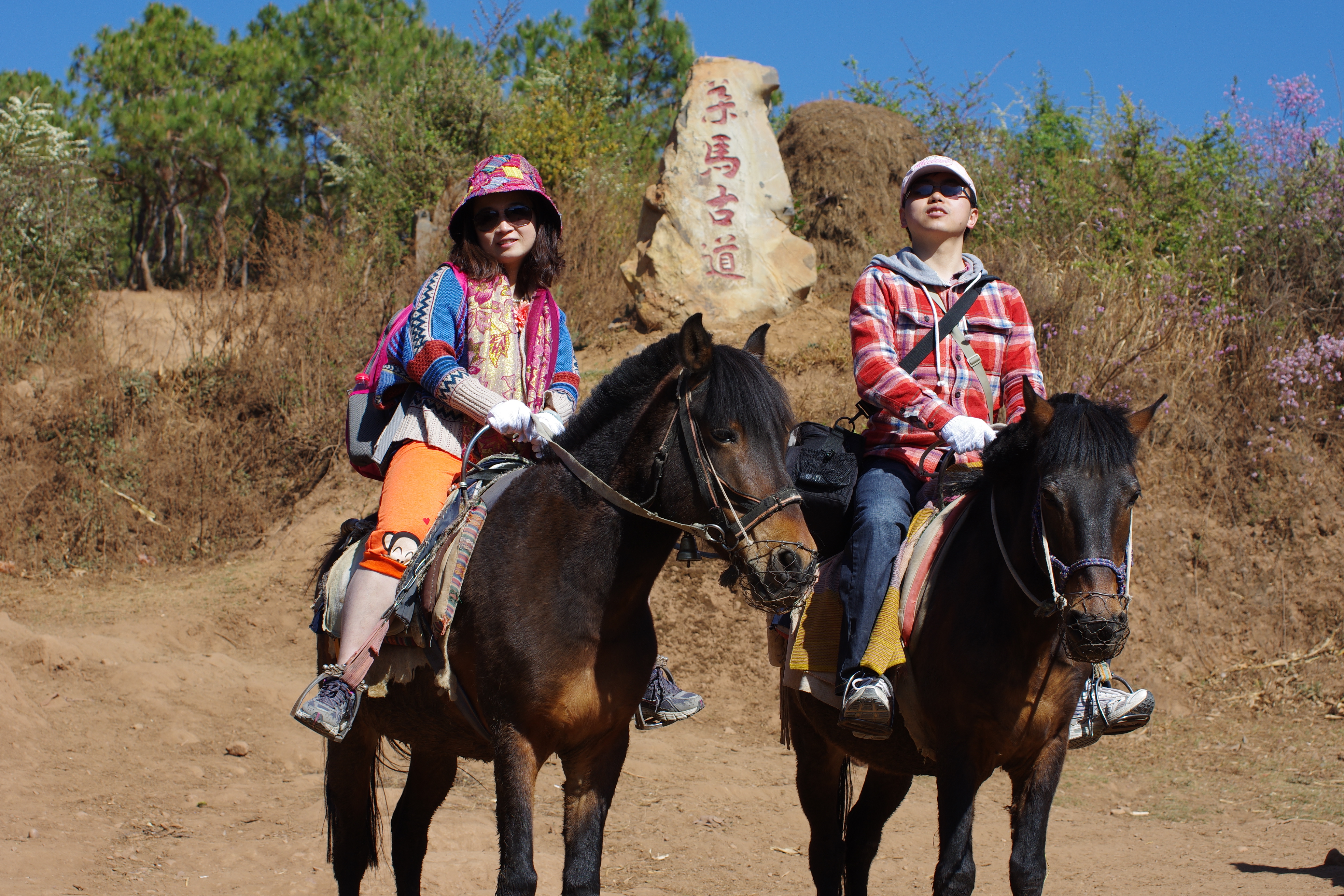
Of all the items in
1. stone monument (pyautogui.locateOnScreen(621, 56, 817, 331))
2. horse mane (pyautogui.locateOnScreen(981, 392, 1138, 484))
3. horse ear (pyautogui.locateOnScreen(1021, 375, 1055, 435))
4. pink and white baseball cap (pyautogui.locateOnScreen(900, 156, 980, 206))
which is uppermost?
stone monument (pyautogui.locateOnScreen(621, 56, 817, 331))

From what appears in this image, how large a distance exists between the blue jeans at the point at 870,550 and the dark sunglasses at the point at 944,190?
3.69 feet

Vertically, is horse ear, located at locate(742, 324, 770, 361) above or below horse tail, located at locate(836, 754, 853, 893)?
above

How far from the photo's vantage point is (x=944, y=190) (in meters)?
4.34

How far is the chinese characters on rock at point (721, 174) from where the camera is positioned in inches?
441

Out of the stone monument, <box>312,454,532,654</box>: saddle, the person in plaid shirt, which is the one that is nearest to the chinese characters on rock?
the stone monument

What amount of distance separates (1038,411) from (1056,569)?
504 millimetres

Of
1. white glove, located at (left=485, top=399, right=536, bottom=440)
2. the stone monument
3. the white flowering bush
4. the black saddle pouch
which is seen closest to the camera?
white glove, located at (left=485, top=399, right=536, bottom=440)

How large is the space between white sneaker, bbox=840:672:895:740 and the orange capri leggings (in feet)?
5.19

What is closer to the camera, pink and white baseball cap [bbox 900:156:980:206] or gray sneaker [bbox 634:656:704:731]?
gray sneaker [bbox 634:656:704:731]

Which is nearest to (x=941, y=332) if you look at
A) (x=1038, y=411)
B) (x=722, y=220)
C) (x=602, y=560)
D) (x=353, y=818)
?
(x=1038, y=411)

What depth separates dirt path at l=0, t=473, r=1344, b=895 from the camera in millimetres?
5195

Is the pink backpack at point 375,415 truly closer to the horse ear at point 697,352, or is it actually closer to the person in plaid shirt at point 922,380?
the horse ear at point 697,352

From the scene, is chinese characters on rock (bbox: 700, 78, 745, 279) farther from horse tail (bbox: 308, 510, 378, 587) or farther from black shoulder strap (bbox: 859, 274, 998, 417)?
horse tail (bbox: 308, 510, 378, 587)

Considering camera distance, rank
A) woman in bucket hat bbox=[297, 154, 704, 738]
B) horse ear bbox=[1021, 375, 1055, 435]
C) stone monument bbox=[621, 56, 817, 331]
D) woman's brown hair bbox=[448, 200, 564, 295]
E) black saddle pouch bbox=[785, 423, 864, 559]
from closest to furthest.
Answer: horse ear bbox=[1021, 375, 1055, 435]
woman in bucket hat bbox=[297, 154, 704, 738]
woman's brown hair bbox=[448, 200, 564, 295]
black saddle pouch bbox=[785, 423, 864, 559]
stone monument bbox=[621, 56, 817, 331]
